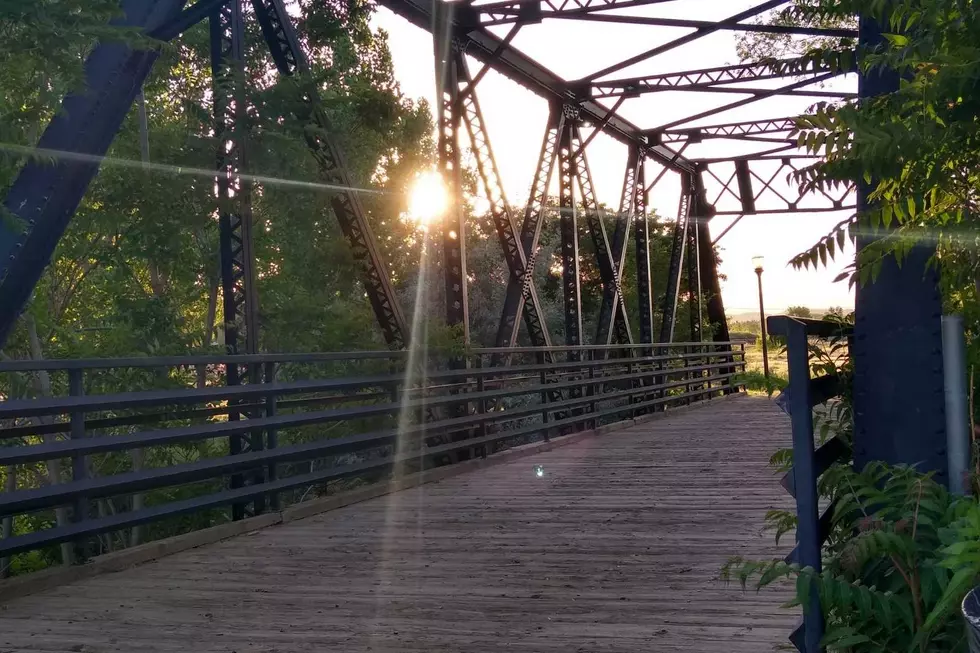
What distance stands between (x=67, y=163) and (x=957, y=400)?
14.8 ft

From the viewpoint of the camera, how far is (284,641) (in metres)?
4.10

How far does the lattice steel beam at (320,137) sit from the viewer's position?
27.3 feet

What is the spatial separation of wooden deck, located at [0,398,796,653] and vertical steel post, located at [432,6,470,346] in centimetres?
262

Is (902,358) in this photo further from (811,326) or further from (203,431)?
(203,431)

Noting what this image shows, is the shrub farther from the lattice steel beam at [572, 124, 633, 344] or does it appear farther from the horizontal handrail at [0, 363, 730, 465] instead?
the lattice steel beam at [572, 124, 633, 344]

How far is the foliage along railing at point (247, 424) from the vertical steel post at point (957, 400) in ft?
12.8

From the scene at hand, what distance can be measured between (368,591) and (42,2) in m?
2.94

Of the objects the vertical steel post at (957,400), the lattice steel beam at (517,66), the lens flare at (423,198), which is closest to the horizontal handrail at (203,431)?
the lattice steel beam at (517,66)

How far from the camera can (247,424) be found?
7008mm

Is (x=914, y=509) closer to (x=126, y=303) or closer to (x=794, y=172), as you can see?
(x=794, y=172)

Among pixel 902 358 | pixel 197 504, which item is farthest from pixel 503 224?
pixel 902 358

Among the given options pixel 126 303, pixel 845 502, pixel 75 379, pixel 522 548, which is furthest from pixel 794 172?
pixel 126 303

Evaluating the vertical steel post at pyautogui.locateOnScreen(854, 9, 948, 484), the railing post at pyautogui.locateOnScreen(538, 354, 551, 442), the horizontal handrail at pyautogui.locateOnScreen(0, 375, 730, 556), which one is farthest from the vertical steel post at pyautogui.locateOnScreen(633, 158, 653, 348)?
the vertical steel post at pyautogui.locateOnScreen(854, 9, 948, 484)

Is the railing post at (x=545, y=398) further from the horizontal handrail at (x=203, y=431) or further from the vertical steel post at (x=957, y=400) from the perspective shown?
the vertical steel post at (x=957, y=400)
